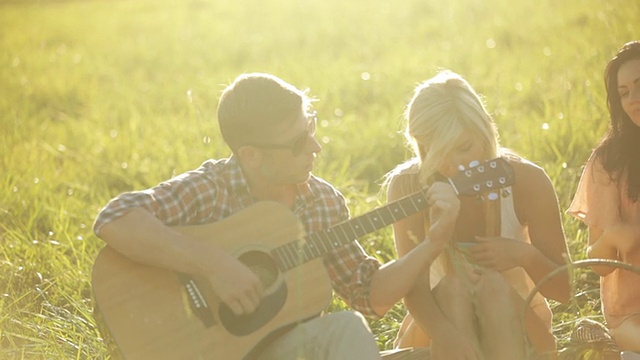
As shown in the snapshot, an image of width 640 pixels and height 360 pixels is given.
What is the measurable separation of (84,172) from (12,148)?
55cm

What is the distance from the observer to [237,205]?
391 centimetres

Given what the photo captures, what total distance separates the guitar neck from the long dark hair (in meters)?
0.84

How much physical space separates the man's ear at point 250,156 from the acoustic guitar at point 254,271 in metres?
0.19

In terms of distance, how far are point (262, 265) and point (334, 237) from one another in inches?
11.3

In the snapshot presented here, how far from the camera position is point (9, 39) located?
1451cm

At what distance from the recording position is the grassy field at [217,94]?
5.05 m

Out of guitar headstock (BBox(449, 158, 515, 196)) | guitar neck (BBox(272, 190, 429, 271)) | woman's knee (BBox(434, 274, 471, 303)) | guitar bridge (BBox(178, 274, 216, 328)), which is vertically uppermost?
guitar headstock (BBox(449, 158, 515, 196))

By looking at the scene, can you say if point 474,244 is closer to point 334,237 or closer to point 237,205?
point 334,237

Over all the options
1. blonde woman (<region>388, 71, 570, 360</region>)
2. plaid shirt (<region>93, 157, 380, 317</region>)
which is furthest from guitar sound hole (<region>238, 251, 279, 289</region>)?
blonde woman (<region>388, 71, 570, 360</region>)

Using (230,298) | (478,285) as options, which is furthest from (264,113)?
(478,285)

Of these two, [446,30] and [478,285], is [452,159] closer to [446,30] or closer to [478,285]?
[478,285]

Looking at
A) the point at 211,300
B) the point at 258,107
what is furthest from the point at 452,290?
the point at 258,107

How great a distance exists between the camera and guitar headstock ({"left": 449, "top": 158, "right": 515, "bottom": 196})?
3.62m

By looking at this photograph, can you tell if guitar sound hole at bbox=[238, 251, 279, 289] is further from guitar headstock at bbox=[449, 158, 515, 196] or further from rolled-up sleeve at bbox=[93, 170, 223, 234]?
guitar headstock at bbox=[449, 158, 515, 196]
